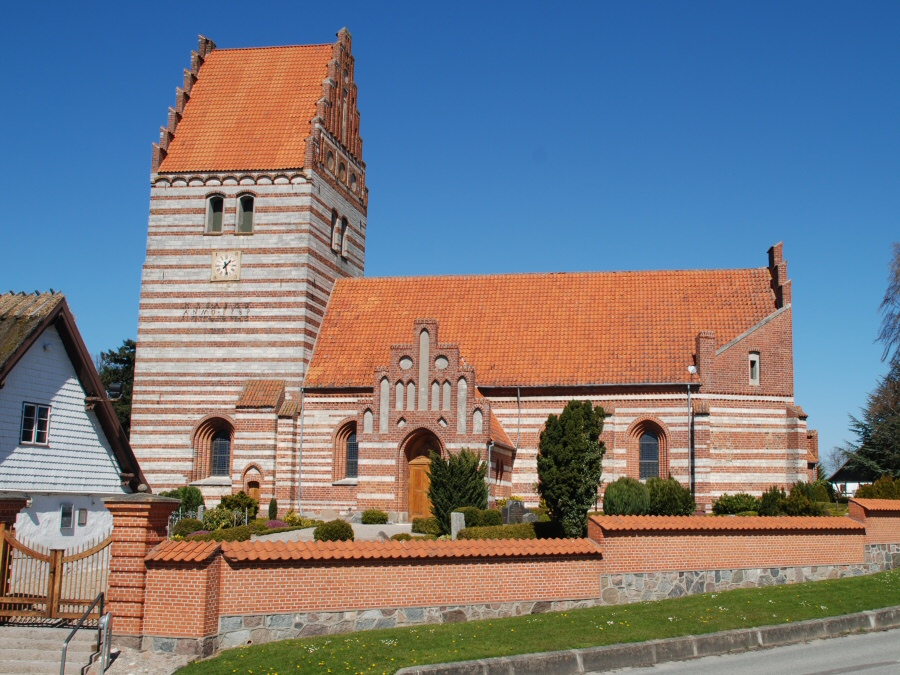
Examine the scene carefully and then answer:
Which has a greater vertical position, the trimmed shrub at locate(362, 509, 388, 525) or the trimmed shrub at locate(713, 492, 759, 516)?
the trimmed shrub at locate(713, 492, 759, 516)

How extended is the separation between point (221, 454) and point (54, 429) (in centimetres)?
1340

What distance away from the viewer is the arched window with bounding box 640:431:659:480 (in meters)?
33.8

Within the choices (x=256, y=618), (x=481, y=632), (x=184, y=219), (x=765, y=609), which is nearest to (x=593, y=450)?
(x=765, y=609)

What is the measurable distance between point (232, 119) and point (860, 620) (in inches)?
1211

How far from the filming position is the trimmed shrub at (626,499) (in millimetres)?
25969

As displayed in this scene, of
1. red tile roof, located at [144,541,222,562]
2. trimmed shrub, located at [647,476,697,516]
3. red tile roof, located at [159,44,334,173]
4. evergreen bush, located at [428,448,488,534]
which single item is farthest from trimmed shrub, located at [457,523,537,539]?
red tile roof, located at [159,44,334,173]

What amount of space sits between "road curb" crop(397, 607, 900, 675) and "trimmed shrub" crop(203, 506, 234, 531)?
19.3 metres

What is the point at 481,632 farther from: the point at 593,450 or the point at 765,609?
the point at 593,450

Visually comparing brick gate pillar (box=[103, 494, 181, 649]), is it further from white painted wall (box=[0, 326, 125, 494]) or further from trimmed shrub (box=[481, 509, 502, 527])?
trimmed shrub (box=[481, 509, 502, 527])

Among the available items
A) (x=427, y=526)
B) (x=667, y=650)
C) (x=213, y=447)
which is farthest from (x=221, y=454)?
(x=667, y=650)

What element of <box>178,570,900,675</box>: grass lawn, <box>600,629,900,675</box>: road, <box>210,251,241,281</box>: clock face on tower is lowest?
<box>600,629,900,675</box>: road

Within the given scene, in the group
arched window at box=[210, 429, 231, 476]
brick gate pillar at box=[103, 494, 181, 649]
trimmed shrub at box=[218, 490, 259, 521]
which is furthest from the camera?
arched window at box=[210, 429, 231, 476]

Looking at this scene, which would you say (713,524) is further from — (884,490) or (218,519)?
(218,519)

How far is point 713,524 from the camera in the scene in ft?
62.7
